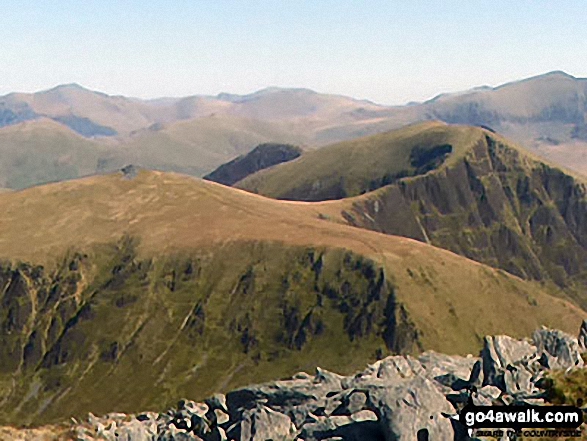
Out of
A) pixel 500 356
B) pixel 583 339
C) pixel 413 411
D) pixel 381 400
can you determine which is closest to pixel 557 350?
pixel 500 356

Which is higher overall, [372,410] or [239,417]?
[372,410]

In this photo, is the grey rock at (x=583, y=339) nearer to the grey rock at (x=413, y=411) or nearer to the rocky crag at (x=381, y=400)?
the rocky crag at (x=381, y=400)

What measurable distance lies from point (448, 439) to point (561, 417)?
36.6 feet

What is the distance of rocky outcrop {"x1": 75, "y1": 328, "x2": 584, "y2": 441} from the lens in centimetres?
6881

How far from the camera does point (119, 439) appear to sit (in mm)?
97188

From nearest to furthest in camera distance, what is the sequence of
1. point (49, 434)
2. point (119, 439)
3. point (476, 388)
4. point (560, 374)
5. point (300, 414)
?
point (560, 374), point (476, 388), point (300, 414), point (119, 439), point (49, 434)

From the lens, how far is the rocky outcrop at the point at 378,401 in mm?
68812

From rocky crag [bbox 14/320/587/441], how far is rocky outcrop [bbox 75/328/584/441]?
0.11 m

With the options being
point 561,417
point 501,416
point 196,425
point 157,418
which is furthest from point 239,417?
point 561,417

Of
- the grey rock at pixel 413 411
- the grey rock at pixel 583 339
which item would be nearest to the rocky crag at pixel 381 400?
the grey rock at pixel 583 339

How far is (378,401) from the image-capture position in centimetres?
7212

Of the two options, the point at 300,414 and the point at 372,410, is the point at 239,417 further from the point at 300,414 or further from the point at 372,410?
the point at 372,410

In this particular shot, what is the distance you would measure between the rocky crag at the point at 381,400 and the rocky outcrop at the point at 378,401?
112 mm

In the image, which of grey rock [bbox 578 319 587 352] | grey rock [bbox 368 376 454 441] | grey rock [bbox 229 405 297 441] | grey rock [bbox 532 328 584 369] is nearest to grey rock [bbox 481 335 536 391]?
grey rock [bbox 532 328 584 369]
